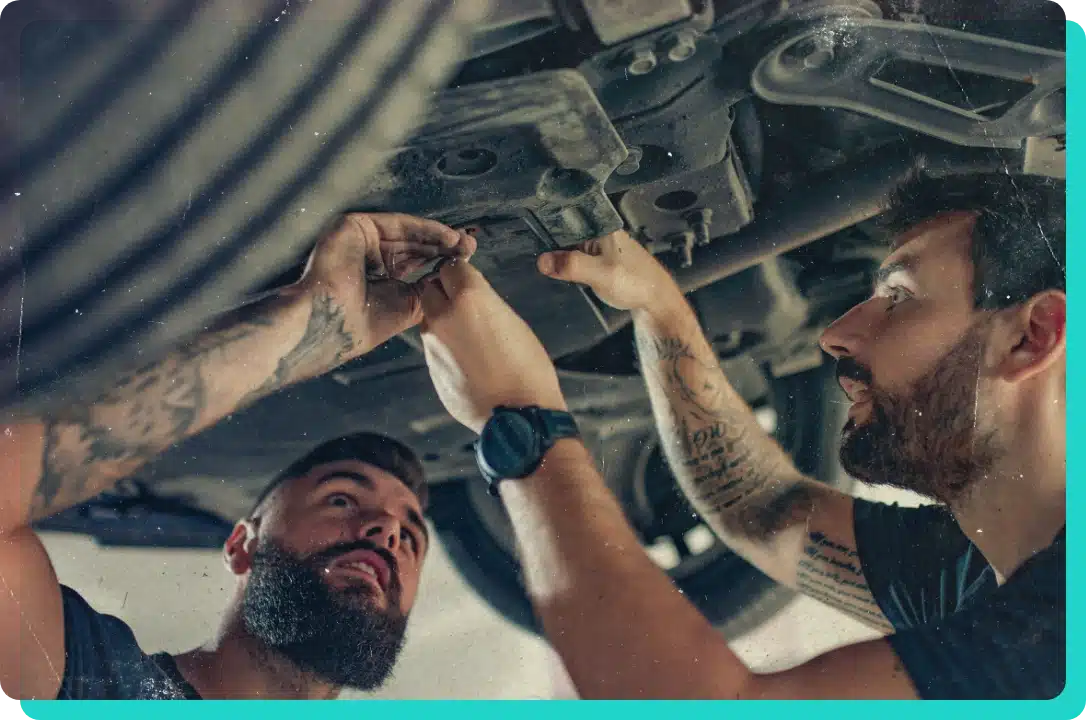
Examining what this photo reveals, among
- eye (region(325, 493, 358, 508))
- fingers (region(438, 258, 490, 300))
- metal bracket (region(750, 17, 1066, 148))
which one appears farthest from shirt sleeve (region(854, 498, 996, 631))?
eye (region(325, 493, 358, 508))

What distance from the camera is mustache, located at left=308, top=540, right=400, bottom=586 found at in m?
1.51

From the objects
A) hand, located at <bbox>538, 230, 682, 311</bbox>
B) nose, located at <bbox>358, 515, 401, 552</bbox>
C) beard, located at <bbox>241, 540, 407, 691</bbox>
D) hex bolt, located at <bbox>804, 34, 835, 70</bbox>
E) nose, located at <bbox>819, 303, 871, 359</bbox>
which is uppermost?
hex bolt, located at <bbox>804, 34, 835, 70</bbox>

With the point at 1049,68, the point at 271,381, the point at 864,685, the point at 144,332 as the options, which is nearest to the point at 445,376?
the point at 271,381

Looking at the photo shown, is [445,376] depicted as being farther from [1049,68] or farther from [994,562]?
[1049,68]

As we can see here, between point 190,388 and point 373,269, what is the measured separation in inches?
14.2

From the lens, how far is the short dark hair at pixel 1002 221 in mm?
1427

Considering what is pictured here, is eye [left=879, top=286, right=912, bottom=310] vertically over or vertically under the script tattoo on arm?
over

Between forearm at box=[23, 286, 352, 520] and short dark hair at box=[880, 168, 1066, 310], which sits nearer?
short dark hair at box=[880, 168, 1066, 310]

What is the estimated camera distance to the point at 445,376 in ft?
5.00

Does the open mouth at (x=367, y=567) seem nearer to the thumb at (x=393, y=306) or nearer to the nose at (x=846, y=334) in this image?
the thumb at (x=393, y=306)

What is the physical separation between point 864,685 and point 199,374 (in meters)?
1.17

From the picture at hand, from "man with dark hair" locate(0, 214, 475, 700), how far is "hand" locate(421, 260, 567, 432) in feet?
0.15

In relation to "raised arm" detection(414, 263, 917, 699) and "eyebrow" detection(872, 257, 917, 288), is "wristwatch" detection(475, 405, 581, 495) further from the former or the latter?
"eyebrow" detection(872, 257, 917, 288)

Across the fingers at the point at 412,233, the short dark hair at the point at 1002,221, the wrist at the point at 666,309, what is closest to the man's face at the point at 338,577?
the fingers at the point at 412,233
